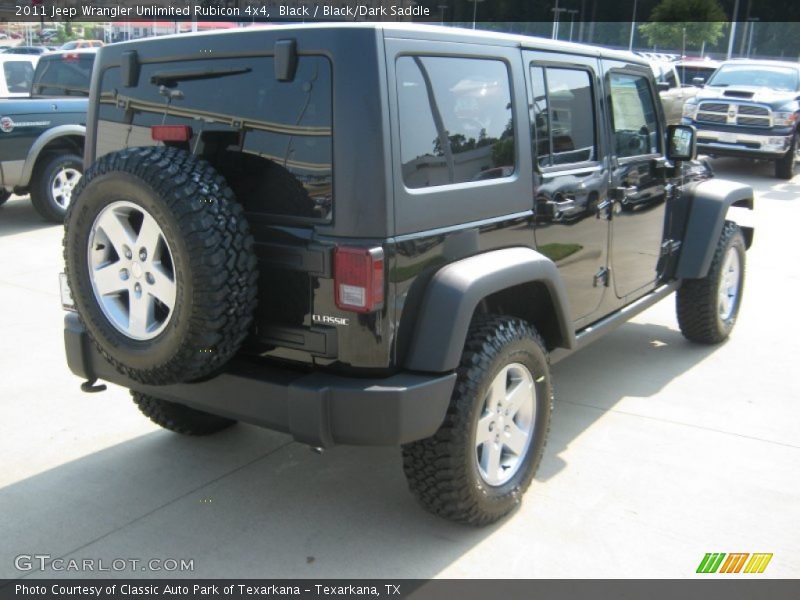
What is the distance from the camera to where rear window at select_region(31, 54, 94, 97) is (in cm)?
956

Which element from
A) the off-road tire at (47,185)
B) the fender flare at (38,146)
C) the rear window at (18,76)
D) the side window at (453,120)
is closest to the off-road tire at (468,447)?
the side window at (453,120)

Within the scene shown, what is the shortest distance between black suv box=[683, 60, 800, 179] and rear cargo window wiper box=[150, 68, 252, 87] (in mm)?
12643

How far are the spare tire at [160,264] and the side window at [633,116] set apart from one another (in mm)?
2363

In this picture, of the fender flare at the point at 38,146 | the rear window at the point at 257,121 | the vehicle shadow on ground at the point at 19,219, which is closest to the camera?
the rear window at the point at 257,121

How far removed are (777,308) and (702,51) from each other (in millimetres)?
43053

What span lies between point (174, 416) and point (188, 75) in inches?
65.6

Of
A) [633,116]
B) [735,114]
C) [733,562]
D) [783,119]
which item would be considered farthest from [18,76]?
[783,119]

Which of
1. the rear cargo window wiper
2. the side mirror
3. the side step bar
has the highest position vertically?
the rear cargo window wiper

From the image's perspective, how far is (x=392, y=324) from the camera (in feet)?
8.78

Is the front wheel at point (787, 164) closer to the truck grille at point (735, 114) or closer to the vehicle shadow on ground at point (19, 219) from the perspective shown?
the truck grille at point (735, 114)

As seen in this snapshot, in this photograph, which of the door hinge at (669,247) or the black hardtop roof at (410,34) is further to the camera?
the door hinge at (669,247)

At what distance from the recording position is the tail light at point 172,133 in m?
2.88

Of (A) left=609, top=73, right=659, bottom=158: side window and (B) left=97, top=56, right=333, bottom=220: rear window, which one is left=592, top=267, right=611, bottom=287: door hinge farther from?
(B) left=97, top=56, right=333, bottom=220: rear window

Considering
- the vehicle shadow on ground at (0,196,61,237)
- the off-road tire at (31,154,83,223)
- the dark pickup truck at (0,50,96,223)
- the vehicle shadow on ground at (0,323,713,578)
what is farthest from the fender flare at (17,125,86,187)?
the vehicle shadow on ground at (0,323,713,578)
